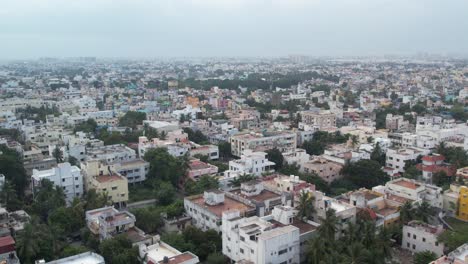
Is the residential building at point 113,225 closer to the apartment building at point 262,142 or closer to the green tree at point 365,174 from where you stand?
the green tree at point 365,174

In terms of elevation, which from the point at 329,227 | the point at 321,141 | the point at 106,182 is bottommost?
the point at 321,141

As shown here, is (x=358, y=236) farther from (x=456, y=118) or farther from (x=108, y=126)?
(x=456, y=118)

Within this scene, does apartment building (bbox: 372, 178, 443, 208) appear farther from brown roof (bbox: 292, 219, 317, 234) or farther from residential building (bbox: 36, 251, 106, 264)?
residential building (bbox: 36, 251, 106, 264)

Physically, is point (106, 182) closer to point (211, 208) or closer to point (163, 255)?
point (211, 208)

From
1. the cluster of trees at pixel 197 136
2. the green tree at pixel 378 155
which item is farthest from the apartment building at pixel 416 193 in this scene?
the cluster of trees at pixel 197 136

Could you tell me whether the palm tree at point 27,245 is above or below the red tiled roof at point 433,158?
above

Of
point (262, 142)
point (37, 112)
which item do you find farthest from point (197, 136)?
point (37, 112)

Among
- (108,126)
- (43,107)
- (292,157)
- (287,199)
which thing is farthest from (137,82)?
(287,199)
